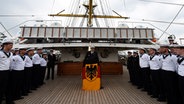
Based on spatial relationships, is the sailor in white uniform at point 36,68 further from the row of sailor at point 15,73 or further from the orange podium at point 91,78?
the orange podium at point 91,78

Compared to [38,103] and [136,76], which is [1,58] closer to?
[38,103]

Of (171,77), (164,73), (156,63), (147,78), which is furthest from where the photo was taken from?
(147,78)

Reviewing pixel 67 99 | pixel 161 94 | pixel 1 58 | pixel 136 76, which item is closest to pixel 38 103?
pixel 67 99

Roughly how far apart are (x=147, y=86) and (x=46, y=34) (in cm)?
605

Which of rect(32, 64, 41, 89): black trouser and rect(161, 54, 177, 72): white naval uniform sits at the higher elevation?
rect(161, 54, 177, 72): white naval uniform

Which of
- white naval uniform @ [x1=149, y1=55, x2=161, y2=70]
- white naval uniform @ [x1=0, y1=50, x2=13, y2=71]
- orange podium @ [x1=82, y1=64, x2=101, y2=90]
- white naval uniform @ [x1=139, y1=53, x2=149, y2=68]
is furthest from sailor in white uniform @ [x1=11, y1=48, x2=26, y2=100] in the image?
white naval uniform @ [x1=139, y1=53, x2=149, y2=68]

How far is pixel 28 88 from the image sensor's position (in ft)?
18.2

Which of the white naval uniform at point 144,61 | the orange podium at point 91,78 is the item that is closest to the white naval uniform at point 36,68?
the orange podium at point 91,78

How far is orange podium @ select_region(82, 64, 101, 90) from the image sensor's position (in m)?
5.95

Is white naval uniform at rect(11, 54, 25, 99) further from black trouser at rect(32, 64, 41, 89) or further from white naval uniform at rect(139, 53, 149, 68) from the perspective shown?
white naval uniform at rect(139, 53, 149, 68)

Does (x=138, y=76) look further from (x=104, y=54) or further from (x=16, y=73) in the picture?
(x=104, y=54)

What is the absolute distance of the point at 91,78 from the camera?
19.6ft

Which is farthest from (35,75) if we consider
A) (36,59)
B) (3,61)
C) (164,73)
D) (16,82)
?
(164,73)

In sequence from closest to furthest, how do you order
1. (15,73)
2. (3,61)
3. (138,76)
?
1. (3,61)
2. (15,73)
3. (138,76)
